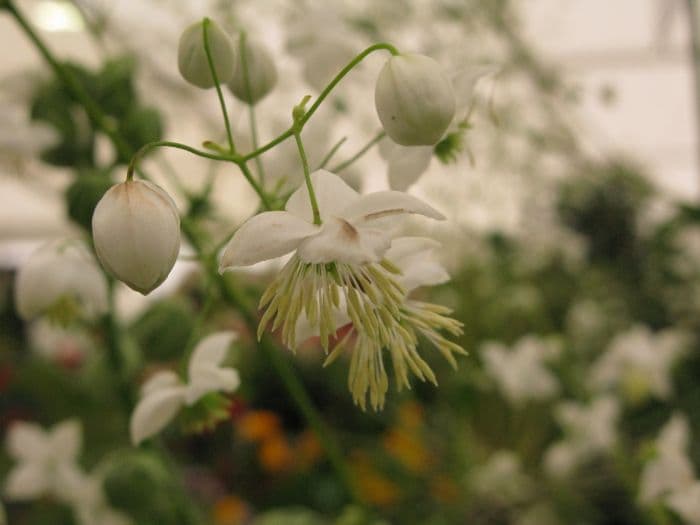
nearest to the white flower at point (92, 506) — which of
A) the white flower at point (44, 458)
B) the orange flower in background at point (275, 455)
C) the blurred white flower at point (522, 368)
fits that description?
the white flower at point (44, 458)

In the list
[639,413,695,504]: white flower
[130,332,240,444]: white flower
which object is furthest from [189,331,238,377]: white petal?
[639,413,695,504]: white flower

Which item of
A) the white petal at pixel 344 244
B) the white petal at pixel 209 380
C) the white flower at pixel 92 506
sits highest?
the white petal at pixel 344 244

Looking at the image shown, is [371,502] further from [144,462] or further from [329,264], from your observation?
[329,264]

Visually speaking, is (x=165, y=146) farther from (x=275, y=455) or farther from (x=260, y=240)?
(x=275, y=455)

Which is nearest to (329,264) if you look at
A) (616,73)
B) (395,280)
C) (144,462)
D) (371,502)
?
(395,280)

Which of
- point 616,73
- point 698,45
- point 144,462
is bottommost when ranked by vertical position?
point 144,462

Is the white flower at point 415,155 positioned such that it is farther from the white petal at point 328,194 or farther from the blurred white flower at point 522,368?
the blurred white flower at point 522,368

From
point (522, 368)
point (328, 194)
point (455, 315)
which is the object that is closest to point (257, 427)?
point (455, 315)
